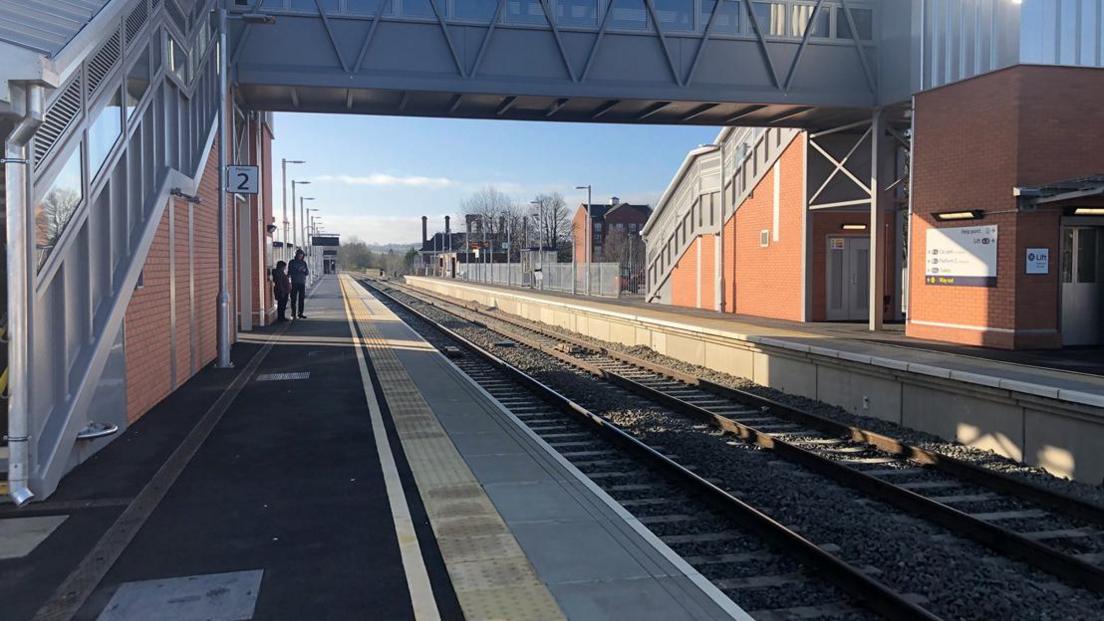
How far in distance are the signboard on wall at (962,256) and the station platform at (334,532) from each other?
8.58m

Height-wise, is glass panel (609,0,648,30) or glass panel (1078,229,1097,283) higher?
glass panel (609,0,648,30)

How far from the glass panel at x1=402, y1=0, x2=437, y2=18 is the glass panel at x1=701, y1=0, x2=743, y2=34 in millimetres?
5520

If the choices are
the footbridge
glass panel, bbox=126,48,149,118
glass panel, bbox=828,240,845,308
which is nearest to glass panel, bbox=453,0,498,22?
the footbridge

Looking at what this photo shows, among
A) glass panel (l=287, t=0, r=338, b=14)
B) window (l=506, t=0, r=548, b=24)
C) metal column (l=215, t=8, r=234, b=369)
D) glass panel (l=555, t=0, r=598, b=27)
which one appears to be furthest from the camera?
glass panel (l=555, t=0, r=598, b=27)

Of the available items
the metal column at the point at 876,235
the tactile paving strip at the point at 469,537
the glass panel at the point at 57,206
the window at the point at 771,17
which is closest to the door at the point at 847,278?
the metal column at the point at 876,235

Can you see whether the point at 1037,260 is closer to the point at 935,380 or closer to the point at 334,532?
the point at 935,380

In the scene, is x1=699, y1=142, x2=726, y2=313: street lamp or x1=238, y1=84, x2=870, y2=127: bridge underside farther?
x1=699, y1=142, x2=726, y2=313: street lamp

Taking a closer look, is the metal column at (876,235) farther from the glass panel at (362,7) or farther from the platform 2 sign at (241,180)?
the platform 2 sign at (241,180)

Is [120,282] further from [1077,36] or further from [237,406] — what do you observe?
[1077,36]

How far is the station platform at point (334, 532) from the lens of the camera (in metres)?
4.53

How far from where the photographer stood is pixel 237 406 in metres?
10.8

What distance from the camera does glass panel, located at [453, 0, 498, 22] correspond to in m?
16.2

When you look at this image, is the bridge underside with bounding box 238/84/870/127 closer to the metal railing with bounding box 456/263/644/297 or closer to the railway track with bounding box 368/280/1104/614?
the railway track with bounding box 368/280/1104/614

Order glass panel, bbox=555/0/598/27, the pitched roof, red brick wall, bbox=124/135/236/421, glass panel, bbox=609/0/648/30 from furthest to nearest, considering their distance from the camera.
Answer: glass panel, bbox=609/0/648/30 → glass panel, bbox=555/0/598/27 → red brick wall, bbox=124/135/236/421 → the pitched roof
